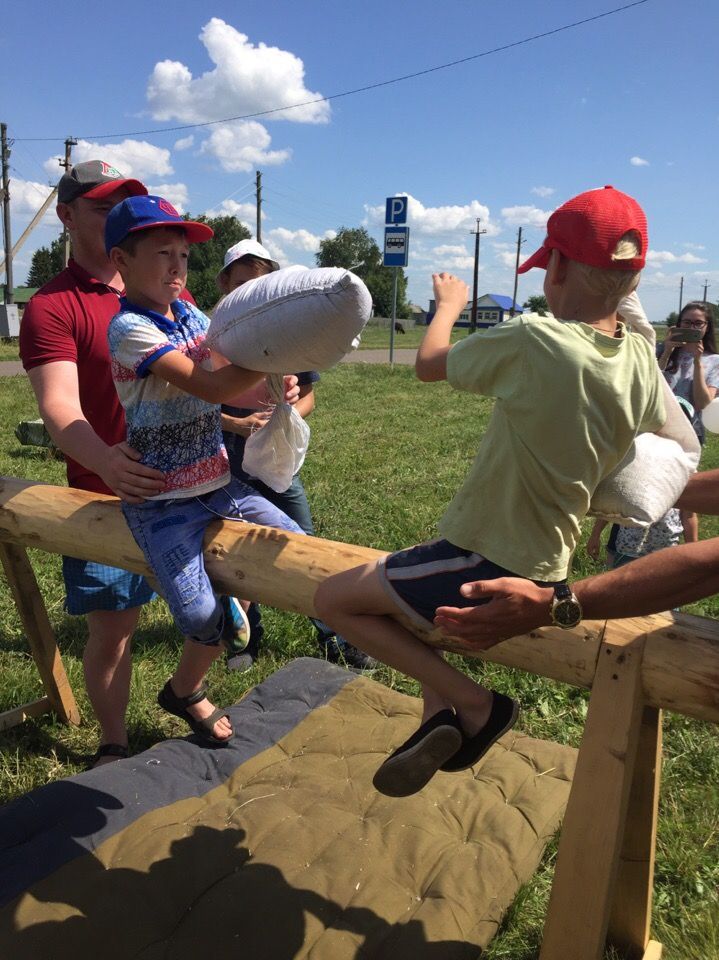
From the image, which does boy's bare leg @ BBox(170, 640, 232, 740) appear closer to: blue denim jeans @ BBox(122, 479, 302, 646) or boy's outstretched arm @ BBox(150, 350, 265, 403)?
blue denim jeans @ BBox(122, 479, 302, 646)

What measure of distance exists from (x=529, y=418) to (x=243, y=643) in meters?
1.37

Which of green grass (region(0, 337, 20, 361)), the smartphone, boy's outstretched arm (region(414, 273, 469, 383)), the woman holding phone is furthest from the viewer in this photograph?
green grass (region(0, 337, 20, 361))

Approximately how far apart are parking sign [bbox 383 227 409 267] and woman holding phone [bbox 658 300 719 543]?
1004 cm

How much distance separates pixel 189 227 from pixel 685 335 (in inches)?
153

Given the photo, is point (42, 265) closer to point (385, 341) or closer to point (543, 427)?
point (385, 341)

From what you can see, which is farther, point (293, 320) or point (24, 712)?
point (24, 712)

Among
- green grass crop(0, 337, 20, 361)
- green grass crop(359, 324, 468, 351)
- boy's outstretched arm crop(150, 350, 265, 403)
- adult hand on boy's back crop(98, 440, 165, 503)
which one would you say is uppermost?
boy's outstretched arm crop(150, 350, 265, 403)

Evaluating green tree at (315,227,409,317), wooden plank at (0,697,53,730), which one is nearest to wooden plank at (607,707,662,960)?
wooden plank at (0,697,53,730)

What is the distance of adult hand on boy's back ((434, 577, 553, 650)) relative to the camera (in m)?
1.66

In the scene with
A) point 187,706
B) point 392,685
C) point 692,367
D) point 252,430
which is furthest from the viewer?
point 692,367

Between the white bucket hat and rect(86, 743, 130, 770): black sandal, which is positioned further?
the white bucket hat

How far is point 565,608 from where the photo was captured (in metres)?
1.66

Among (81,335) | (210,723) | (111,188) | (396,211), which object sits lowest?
(210,723)

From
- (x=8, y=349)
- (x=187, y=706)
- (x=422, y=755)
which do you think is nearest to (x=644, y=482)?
(x=422, y=755)
